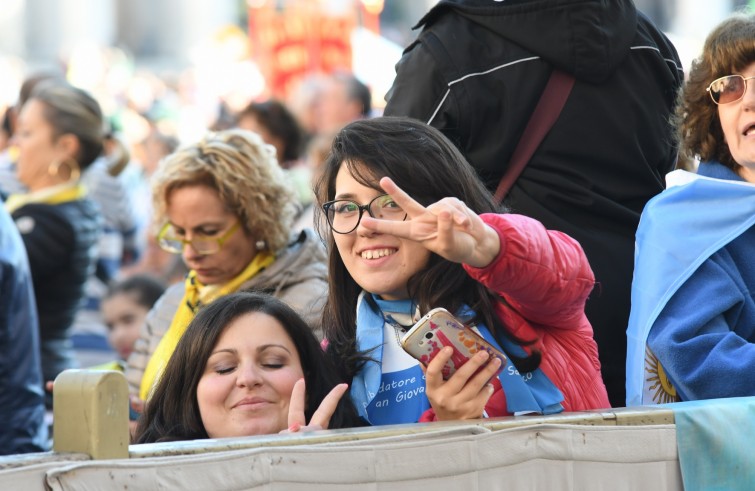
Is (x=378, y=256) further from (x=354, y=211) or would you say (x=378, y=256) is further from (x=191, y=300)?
(x=191, y=300)

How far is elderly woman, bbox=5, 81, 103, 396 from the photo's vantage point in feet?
18.5

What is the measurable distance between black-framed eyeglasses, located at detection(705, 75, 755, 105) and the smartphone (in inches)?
47.6

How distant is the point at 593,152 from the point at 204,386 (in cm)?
123

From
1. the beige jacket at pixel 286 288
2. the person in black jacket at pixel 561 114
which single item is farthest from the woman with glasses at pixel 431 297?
the beige jacket at pixel 286 288

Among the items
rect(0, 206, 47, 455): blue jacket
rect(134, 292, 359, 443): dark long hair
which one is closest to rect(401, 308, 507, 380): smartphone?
rect(134, 292, 359, 443): dark long hair

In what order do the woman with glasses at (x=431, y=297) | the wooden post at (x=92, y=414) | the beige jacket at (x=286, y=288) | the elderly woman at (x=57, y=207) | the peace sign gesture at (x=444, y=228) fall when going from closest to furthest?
the wooden post at (x=92, y=414) < the peace sign gesture at (x=444, y=228) < the woman with glasses at (x=431, y=297) < the beige jacket at (x=286, y=288) < the elderly woman at (x=57, y=207)

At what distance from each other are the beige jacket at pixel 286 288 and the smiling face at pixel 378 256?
36.6 inches

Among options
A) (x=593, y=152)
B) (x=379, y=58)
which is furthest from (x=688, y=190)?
(x=379, y=58)

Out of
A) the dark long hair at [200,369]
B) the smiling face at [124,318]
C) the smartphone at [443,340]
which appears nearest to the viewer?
the smartphone at [443,340]

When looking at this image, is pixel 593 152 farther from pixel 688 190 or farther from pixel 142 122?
pixel 142 122

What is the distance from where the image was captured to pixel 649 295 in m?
3.07

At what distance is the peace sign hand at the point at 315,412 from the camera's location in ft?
8.30

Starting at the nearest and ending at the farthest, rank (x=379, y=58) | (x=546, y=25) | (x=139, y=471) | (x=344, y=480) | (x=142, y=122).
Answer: (x=139, y=471) < (x=344, y=480) < (x=546, y=25) < (x=142, y=122) < (x=379, y=58)

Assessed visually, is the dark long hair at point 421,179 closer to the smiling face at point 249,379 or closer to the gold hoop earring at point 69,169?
the smiling face at point 249,379
